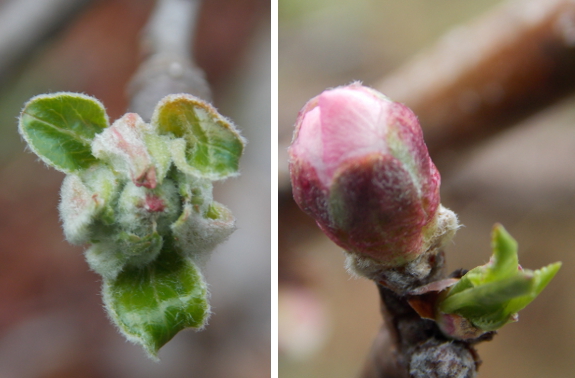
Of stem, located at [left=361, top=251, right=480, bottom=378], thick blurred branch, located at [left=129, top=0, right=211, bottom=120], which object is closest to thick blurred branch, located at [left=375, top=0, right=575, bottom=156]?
thick blurred branch, located at [left=129, top=0, right=211, bottom=120]

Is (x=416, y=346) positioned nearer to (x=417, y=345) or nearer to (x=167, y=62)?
(x=417, y=345)

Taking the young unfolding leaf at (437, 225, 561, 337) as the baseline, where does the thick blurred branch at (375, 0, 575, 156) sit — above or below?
above

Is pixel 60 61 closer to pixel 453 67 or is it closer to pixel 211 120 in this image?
pixel 453 67

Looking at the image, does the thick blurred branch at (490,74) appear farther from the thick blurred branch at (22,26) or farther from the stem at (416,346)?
the thick blurred branch at (22,26)

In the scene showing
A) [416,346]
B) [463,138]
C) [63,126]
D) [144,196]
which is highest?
[463,138]

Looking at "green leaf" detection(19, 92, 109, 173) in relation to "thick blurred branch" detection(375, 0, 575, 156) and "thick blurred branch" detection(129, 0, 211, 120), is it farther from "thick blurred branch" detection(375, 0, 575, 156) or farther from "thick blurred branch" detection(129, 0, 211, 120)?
"thick blurred branch" detection(375, 0, 575, 156)

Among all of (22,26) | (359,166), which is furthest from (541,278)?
(22,26)
